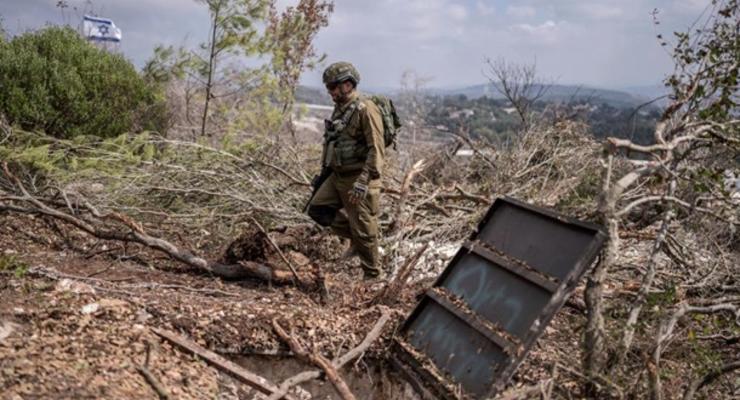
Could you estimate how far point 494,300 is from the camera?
3723 mm

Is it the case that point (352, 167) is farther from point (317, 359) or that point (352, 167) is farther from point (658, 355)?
point (658, 355)

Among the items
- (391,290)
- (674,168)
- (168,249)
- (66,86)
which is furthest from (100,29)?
(674,168)

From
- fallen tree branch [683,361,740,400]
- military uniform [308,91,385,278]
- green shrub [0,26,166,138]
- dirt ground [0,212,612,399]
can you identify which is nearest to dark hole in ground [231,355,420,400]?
dirt ground [0,212,612,399]

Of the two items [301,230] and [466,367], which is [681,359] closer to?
[466,367]

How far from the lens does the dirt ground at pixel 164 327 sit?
3.31 m

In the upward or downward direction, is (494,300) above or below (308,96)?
below

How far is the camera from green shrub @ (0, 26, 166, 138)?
27.4 feet

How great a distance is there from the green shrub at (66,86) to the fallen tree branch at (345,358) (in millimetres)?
5719

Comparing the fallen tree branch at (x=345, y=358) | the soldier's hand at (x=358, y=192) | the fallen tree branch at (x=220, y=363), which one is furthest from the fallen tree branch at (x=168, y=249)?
the fallen tree branch at (x=220, y=363)

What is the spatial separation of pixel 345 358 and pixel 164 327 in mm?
1108

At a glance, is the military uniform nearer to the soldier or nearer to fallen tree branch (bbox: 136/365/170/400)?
the soldier

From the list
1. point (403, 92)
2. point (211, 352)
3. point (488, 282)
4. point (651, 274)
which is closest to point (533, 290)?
point (488, 282)

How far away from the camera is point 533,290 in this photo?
3.47 m

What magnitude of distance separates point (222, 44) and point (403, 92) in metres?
16.5
